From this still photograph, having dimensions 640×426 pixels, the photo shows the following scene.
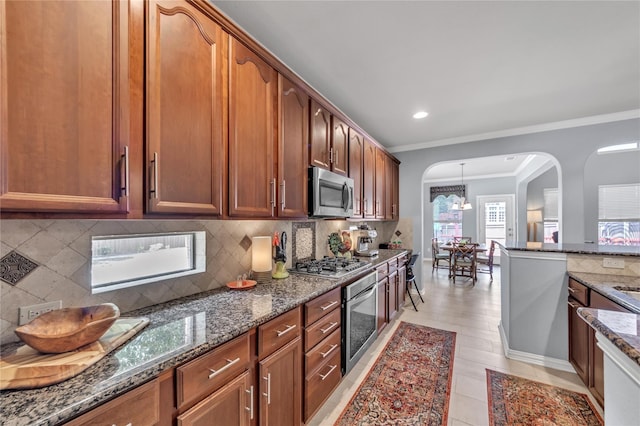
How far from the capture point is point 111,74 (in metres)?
0.96

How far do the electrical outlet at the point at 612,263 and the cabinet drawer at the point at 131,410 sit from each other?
3286 millimetres

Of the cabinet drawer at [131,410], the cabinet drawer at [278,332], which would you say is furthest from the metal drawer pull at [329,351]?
the cabinet drawer at [131,410]

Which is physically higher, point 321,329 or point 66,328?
point 66,328

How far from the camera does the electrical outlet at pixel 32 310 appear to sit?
3.17 ft

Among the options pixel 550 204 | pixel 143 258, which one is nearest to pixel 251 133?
pixel 143 258

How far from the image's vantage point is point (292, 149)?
195 cm

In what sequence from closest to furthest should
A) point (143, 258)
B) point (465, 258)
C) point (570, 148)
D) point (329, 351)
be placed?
point (143, 258) < point (329, 351) < point (570, 148) < point (465, 258)

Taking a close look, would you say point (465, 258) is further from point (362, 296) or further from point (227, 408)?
point (227, 408)

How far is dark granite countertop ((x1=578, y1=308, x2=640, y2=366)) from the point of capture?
27.7 inches

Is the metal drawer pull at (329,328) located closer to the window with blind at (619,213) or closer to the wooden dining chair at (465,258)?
the wooden dining chair at (465,258)

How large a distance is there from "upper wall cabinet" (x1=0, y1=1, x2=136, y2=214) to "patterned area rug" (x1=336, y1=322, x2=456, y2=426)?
2007 millimetres

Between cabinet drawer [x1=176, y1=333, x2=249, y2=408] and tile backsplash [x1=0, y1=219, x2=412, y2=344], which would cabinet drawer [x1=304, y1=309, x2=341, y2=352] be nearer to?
cabinet drawer [x1=176, y1=333, x2=249, y2=408]

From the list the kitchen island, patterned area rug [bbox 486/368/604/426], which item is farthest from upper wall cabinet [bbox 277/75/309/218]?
the kitchen island

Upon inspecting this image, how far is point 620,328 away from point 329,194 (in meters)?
1.85
